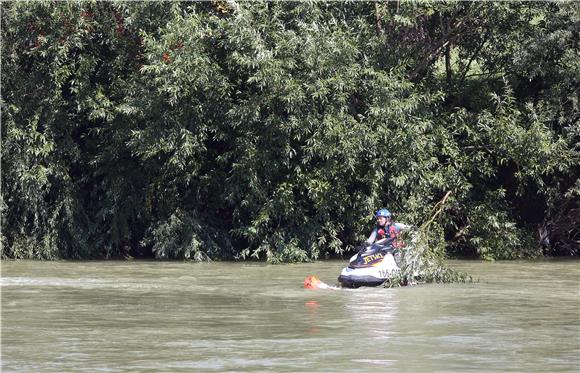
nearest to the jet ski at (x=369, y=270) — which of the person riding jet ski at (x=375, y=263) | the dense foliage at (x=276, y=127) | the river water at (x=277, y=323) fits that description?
the person riding jet ski at (x=375, y=263)

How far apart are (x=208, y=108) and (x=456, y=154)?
561 centimetres

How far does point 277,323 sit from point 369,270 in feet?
16.3

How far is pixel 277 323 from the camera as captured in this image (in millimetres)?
15781

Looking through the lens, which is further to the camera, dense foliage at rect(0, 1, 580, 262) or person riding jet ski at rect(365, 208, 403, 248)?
dense foliage at rect(0, 1, 580, 262)

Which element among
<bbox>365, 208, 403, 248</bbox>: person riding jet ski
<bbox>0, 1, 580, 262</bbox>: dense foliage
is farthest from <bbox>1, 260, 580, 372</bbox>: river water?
<bbox>0, 1, 580, 262</bbox>: dense foliage

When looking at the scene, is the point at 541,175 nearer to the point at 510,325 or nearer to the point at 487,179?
the point at 487,179

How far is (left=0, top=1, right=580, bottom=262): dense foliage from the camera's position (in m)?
25.7

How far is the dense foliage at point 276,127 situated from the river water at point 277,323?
3.11m

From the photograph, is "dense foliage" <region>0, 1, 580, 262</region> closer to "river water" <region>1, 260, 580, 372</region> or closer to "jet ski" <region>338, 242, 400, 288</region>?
"river water" <region>1, 260, 580, 372</region>

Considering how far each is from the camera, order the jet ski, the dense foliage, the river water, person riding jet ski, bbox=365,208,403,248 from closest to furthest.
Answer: the river water
the jet ski
person riding jet ski, bbox=365,208,403,248
the dense foliage

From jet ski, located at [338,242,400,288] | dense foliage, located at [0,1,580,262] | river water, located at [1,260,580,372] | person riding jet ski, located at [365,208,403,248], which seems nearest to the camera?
river water, located at [1,260,580,372]

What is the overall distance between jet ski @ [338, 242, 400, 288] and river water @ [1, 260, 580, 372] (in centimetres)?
33

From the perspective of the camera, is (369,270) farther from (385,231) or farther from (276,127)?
(276,127)

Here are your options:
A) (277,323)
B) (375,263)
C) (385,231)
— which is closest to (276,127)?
(385,231)
